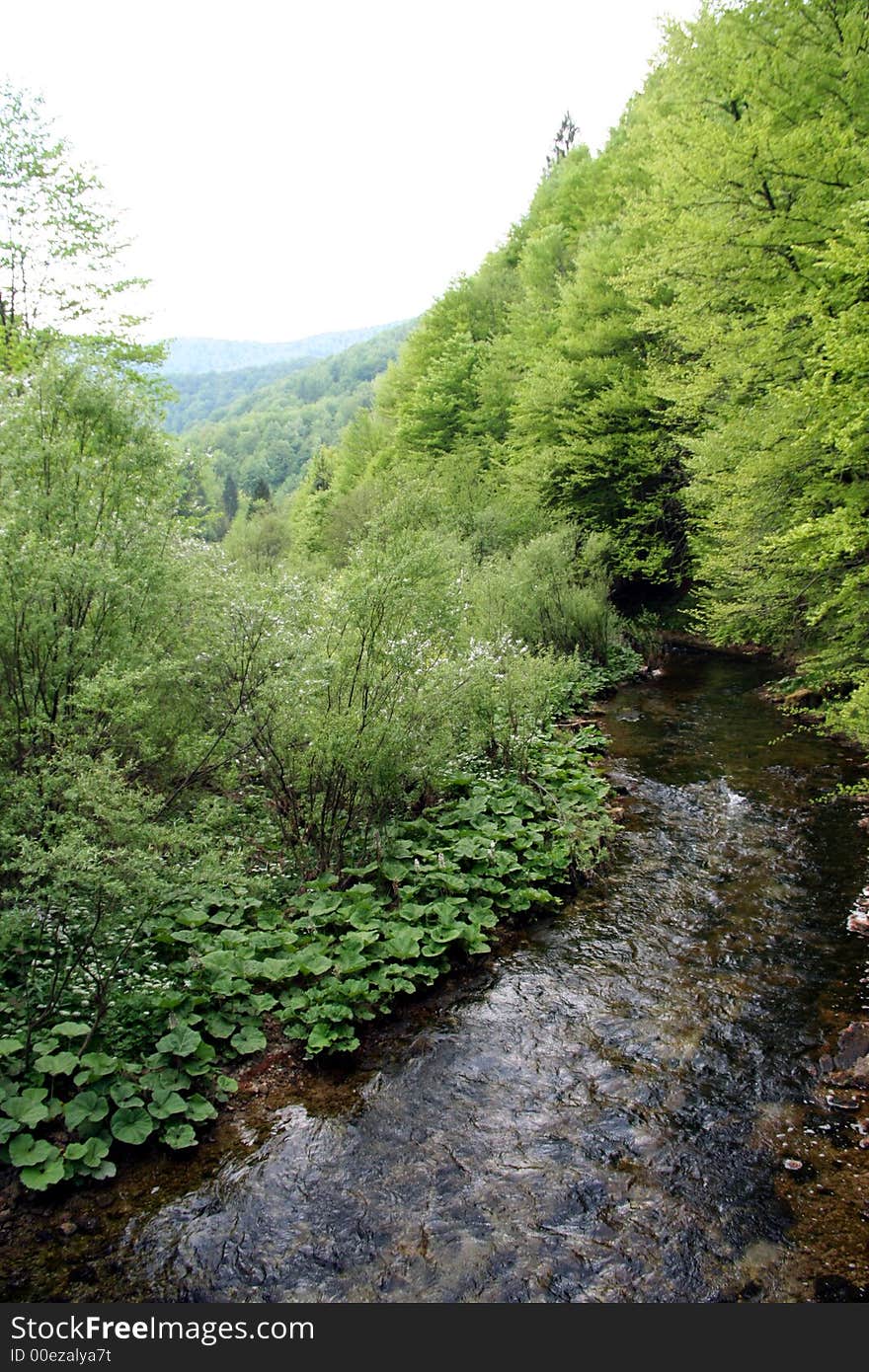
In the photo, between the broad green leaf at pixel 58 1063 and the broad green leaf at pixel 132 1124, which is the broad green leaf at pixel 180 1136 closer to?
the broad green leaf at pixel 132 1124

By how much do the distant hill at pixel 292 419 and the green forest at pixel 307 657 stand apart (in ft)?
258

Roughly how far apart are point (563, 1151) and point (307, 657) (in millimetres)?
4245

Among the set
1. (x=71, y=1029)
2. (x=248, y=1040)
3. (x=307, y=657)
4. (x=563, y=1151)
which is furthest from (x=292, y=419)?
(x=563, y=1151)

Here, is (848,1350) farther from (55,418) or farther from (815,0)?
(815,0)

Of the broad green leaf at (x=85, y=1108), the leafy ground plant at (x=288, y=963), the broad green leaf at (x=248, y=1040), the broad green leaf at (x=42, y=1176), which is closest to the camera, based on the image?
the broad green leaf at (x=42, y=1176)

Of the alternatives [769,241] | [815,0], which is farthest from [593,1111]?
[815,0]

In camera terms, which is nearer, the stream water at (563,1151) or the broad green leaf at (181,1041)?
the stream water at (563,1151)

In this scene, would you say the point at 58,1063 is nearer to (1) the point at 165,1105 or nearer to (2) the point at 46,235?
(1) the point at 165,1105

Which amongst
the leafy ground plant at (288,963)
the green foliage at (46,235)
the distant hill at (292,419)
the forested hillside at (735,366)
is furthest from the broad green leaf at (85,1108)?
the distant hill at (292,419)

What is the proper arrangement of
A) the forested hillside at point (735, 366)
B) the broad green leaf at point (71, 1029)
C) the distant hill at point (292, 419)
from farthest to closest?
the distant hill at point (292, 419) < the forested hillside at point (735, 366) < the broad green leaf at point (71, 1029)

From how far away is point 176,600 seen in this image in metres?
5.83

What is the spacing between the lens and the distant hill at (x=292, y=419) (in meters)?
119

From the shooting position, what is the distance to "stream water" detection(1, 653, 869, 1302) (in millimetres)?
3561

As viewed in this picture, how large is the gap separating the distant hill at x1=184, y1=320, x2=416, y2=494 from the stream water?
8692 centimetres
